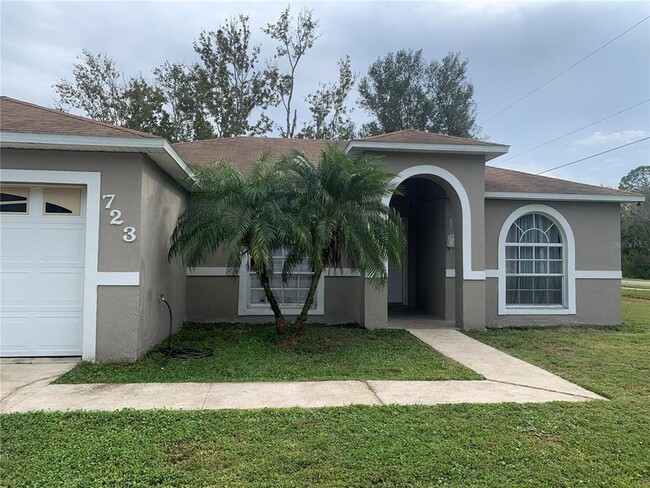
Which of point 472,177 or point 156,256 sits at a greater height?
point 472,177

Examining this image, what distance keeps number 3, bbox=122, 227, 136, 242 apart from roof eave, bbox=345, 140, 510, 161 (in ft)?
16.3

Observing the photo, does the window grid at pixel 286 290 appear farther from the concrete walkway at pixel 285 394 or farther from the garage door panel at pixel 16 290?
the concrete walkway at pixel 285 394

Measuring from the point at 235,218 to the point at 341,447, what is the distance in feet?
15.1

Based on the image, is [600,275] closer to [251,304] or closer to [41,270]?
→ [251,304]

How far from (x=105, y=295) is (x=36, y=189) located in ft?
6.84

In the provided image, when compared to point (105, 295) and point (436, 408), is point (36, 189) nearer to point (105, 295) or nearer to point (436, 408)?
point (105, 295)

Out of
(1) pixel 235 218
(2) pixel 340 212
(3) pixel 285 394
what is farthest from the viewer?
(2) pixel 340 212

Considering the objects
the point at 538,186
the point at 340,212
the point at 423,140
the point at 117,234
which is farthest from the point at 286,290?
the point at 538,186

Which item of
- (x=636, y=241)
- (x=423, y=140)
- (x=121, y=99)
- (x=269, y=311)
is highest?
(x=121, y=99)

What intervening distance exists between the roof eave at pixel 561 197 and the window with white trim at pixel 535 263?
0.61 meters

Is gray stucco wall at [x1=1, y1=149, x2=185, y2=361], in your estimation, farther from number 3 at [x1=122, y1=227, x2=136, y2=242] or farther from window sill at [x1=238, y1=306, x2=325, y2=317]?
window sill at [x1=238, y1=306, x2=325, y2=317]

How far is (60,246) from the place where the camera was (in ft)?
22.0

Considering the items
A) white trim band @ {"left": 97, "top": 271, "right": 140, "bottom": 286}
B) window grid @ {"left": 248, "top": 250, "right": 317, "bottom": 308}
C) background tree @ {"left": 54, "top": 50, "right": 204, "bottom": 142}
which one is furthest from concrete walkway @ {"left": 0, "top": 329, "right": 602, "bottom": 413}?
background tree @ {"left": 54, "top": 50, "right": 204, "bottom": 142}

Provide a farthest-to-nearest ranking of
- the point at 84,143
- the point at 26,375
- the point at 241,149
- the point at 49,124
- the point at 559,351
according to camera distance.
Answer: the point at 241,149, the point at 559,351, the point at 49,124, the point at 84,143, the point at 26,375
